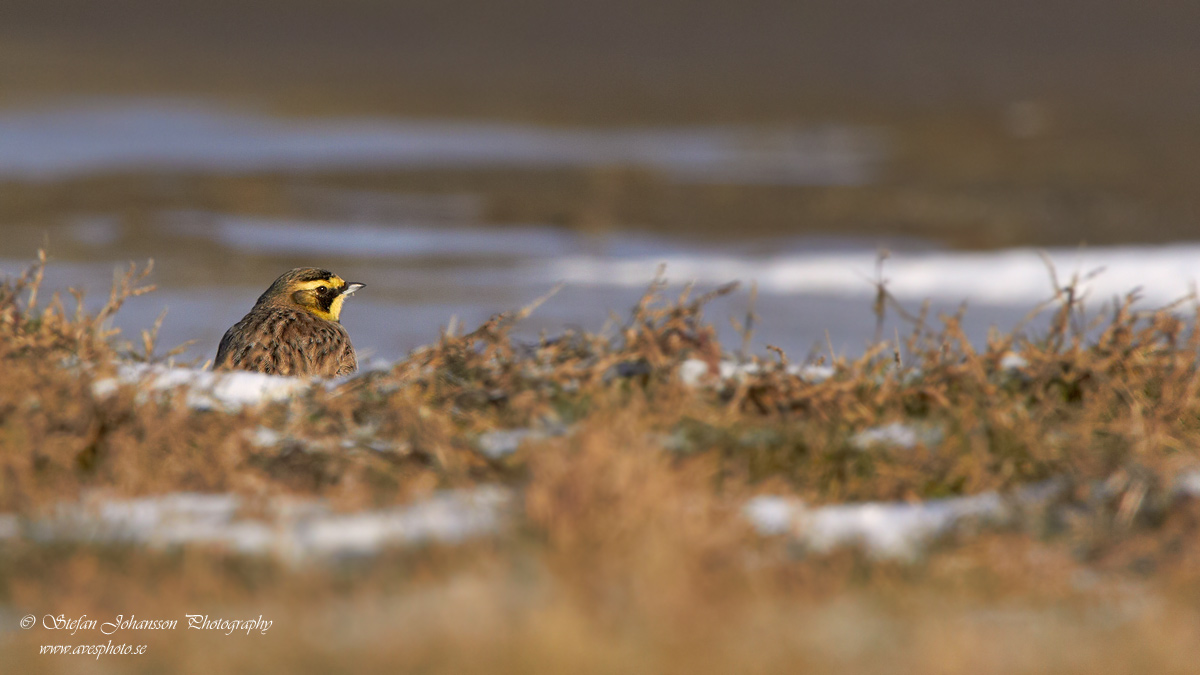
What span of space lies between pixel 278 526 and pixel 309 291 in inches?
134

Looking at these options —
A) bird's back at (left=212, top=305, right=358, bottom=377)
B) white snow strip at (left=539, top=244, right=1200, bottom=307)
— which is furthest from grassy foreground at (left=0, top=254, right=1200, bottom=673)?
white snow strip at (left=539, top=244, right=1200, bottom=307)

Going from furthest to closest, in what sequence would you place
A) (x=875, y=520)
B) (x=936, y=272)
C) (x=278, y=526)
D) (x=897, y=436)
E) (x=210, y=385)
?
(x=936, y=272)
(x=210, y=385)
(x=897, y=436)
(x=875, y=520)
(x=278, y=526)

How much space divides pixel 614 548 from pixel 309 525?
933 millimetres

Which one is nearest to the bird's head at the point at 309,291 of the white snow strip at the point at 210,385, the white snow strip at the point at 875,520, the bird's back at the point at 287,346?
the bird's back at the point at 287,346

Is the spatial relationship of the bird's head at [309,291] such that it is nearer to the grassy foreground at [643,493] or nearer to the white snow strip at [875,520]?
the grassy foreground at [643,493]

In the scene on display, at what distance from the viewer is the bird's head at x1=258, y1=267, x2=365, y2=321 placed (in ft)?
23.6

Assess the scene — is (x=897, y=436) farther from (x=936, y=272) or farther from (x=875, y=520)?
(x=936, y=272)

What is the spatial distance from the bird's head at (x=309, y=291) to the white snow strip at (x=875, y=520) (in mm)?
3495

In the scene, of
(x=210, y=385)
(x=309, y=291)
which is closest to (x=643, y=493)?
(x=210, y=385)

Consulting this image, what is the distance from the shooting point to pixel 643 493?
12.6ft

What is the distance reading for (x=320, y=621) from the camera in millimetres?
3463

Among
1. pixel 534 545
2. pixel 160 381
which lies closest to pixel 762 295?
pixel 160 381

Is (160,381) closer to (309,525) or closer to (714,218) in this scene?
(309,525)

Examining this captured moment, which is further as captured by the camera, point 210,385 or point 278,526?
point 210,385
